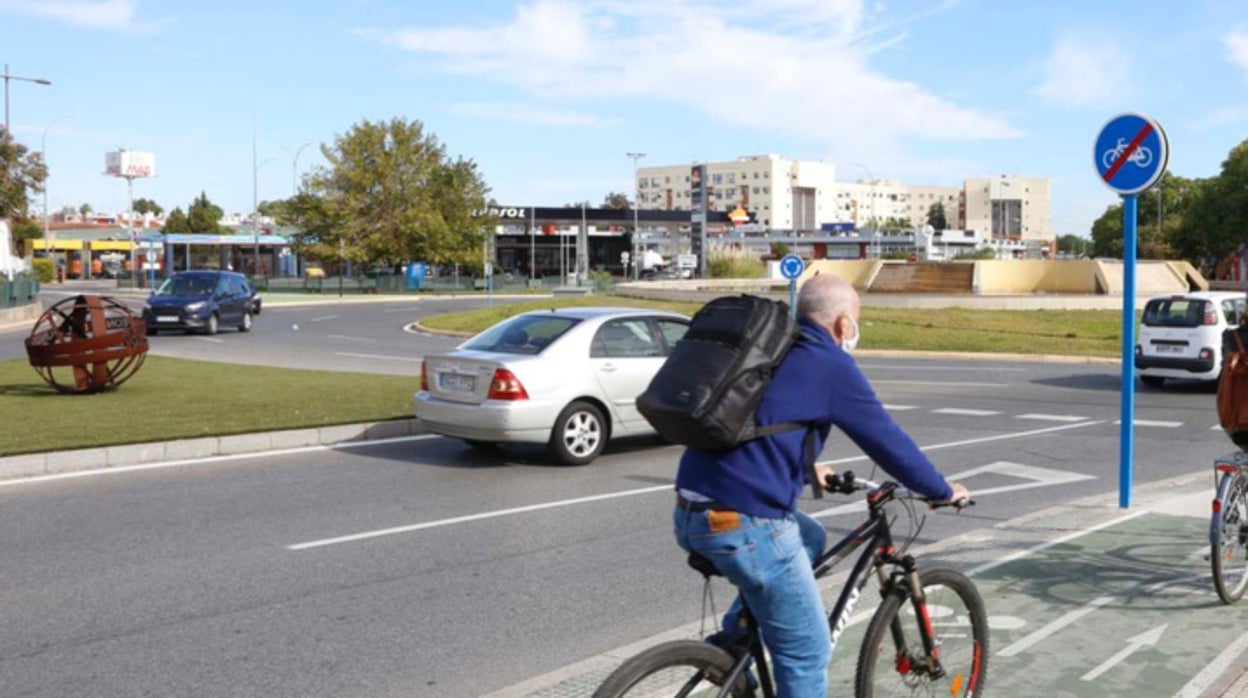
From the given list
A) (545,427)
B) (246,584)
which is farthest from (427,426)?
(246,584)

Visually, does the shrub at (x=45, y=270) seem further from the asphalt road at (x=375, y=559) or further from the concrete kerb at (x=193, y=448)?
the asphalt road at (x=375, y=559)

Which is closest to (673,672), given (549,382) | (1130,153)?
(1130,153)

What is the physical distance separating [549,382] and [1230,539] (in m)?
6.34

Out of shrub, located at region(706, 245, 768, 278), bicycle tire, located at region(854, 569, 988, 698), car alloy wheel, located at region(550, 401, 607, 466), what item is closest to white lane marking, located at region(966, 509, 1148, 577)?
bicycle tire, located at region(854, 569, 988, 698)

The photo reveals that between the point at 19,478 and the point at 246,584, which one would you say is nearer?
the point at 246,584

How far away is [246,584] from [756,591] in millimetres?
4410

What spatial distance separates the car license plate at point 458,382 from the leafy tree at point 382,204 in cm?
6002

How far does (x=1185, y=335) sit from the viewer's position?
1927 centimetres

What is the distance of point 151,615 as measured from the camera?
248 inches

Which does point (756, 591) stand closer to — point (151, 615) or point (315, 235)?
point (151, 615)

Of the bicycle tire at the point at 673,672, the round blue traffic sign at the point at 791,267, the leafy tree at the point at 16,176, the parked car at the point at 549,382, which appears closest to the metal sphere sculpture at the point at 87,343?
the parked car at the point at 549,382

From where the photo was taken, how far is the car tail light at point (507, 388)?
10977 mm

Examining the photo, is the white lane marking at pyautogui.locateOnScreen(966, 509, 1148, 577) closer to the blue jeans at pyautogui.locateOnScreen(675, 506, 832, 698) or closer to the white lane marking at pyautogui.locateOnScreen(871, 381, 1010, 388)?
the blue jeans at pyautogui.locateOnScreen(675, 506, 832, 698)

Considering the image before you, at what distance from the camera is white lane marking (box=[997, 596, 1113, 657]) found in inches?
216
